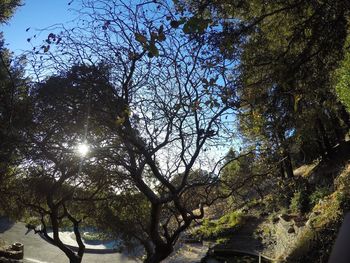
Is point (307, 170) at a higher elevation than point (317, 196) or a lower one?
higher

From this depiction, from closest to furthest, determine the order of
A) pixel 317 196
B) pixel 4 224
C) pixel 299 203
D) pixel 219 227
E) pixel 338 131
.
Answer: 1. pixel 317 196
2. pixel 299 203
3. pixel 219 227
4. pixel 338 131
5. pixel 4 224

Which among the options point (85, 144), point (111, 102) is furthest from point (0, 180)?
point (111, 102)

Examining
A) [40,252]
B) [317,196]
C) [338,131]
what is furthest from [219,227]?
[40,252]

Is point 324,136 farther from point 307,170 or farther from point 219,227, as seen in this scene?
point 219,227

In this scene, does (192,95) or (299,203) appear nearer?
(192,95)

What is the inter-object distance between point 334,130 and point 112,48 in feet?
61.5

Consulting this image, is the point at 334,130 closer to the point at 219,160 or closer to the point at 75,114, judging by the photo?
the point at 219,160

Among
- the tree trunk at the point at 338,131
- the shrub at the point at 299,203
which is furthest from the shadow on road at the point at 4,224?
the tree trunk at the point at 338,131

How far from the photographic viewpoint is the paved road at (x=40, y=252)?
76.1 ft

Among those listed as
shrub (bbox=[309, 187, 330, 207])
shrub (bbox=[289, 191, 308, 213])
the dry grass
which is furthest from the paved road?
shrub (bbox=[309, 187, 330, 207])

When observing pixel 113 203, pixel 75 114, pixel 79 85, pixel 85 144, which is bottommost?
pixel 113 203

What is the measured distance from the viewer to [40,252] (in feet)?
80.7

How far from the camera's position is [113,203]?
1331 centimetres

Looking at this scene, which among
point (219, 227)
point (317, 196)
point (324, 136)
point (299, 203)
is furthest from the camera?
point (324, 136)
